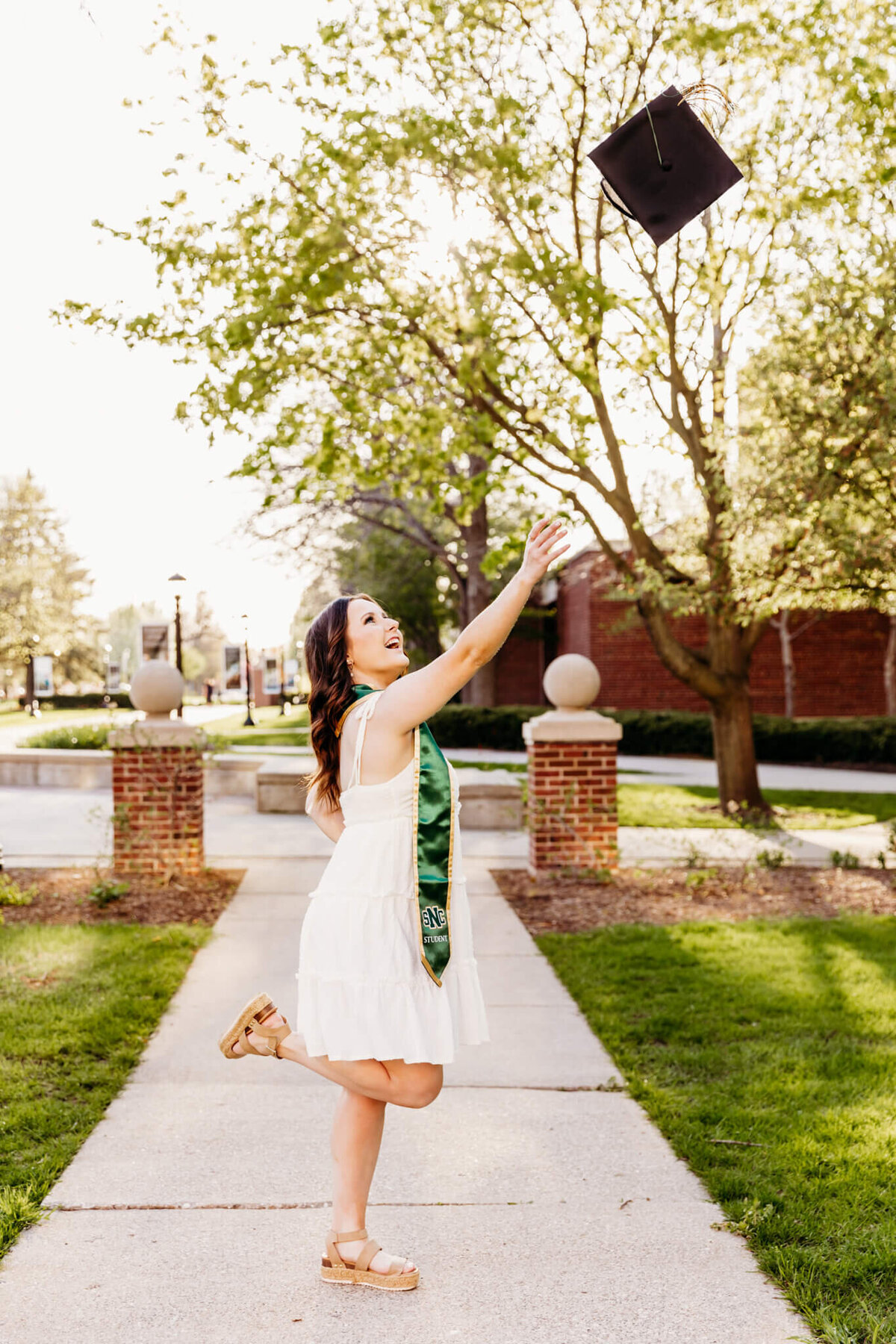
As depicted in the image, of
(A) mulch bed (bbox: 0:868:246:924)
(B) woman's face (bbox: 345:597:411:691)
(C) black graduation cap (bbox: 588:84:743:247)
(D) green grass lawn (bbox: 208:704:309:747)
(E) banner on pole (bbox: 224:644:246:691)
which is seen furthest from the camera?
(E) banner on pole (bbox: 224:644:246:691)

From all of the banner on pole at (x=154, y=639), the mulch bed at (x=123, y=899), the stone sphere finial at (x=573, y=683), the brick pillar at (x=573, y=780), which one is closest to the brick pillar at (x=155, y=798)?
the mulch bed at (x=123, y=899)

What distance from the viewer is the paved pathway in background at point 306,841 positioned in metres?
10.0

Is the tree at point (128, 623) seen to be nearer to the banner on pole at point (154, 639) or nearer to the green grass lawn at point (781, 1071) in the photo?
the banner on pole at point (154, 639)

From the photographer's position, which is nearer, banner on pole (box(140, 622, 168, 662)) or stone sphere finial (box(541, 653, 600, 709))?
stone sphere finial (box(541, 653, 600, 709))

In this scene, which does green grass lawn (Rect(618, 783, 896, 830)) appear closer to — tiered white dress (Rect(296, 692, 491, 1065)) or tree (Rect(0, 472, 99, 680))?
tiered white dress (Rect(296, 692, 491, 1065))

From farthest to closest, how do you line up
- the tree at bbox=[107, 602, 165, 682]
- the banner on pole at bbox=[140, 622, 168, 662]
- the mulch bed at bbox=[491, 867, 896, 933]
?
the tree at bbox=[107, 602, 165, 682], the banner on pole at bbox=[140, 622, 168, 662], the mulch bed at bbox=[491, 867, 896, 933]

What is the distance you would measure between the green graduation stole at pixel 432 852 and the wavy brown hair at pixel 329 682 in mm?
246

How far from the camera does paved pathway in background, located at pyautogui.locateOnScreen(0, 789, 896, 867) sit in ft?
32.9

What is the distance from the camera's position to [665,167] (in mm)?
4305

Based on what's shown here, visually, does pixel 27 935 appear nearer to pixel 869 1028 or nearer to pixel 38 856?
pixel 38 856

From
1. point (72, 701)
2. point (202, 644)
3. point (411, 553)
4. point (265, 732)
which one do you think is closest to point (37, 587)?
point (72, 701)

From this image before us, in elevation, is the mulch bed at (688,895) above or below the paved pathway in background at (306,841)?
below

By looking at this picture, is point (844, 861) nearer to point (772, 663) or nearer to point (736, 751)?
point (736, 751)

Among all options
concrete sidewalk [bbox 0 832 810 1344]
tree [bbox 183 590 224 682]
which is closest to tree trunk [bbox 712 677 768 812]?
concrete sidewalk [bbox 0 832 810 1344]
